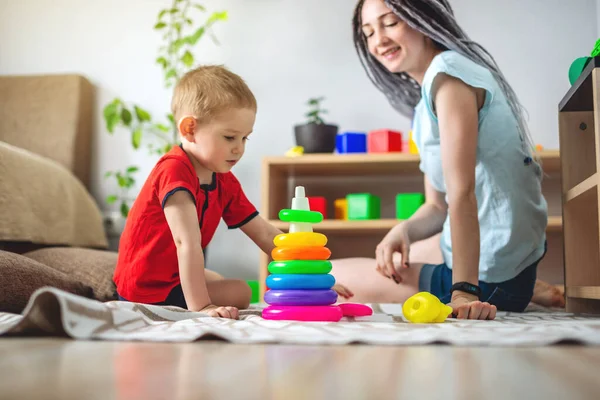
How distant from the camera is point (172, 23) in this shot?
312cm

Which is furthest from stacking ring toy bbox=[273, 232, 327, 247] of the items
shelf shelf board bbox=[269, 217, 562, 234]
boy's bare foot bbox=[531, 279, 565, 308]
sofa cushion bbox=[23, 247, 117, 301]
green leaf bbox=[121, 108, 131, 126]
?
green leaf bbox=[121, 108, 131, 126]

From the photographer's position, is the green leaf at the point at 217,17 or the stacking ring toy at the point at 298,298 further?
the green leaf at the point at 217,17

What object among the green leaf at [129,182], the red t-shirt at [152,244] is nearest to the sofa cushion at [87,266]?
the red t-shirt at [152,244]

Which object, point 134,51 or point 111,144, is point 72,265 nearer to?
point 111,144

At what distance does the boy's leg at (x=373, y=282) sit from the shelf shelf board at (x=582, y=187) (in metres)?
0.42

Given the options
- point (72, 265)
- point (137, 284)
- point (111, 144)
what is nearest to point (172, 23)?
point (111, 144)

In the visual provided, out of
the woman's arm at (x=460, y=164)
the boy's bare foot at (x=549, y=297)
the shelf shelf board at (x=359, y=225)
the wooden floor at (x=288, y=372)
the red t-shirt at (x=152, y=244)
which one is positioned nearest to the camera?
the wooden floor at (x=288, y=372)

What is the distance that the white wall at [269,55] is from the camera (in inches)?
116

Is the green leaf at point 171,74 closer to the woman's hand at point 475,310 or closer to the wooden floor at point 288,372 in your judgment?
the woman's hand at point 475,310

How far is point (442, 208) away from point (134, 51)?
2232mm

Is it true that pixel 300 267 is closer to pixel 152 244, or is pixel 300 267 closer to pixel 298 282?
pixel 298 282

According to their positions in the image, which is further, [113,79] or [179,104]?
[113,79]

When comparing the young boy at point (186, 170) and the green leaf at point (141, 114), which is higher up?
the green leaf at point (141, 114)

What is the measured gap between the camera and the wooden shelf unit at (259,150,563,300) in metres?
2.64
